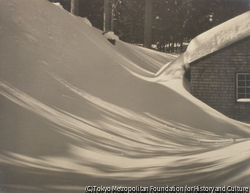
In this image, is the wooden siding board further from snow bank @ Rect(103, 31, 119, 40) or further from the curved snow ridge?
snow bank @ Rect(103, 31, 119, 40)

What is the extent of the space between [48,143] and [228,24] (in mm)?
2814

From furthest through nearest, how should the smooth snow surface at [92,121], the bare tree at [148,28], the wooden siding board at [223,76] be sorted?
the bare tree at [148,28] → the wooden siding board at [223,76] → the smooth snow surface at [92,121]

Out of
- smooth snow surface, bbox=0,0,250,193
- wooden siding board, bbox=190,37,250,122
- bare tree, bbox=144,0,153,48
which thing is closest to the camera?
smooth snow surface, bbox=0,0,250,193

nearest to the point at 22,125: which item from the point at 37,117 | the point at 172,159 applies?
the point at 37,117

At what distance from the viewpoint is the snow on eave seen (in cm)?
377

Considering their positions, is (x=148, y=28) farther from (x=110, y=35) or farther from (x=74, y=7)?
(x=74, y=7)

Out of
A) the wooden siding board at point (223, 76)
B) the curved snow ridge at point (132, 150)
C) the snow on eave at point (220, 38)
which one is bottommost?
the curved snow ridge at point (132, 150)

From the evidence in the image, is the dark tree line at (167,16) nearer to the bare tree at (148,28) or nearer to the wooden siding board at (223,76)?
the bare tree at (148,28)

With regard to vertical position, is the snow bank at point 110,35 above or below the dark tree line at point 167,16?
below

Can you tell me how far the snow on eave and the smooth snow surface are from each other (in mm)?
265

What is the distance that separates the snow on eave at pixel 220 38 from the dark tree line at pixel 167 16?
0.08m

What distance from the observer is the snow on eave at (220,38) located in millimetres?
3766

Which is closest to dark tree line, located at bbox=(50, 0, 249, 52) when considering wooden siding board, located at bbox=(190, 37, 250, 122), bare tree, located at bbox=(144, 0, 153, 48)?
bare tree, located at bbox=(144, 0, 153, 48)

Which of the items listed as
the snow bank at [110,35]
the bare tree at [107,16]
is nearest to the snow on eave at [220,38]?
the snow bank at [110,35]
